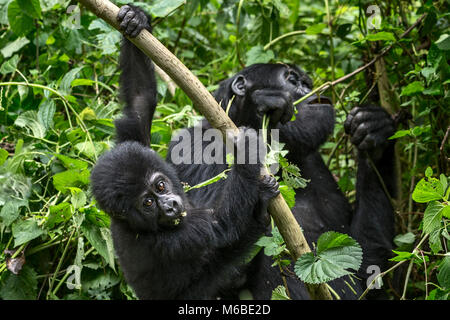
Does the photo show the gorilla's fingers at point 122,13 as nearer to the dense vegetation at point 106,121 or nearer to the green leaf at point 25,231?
the dense vegetation at point 106,121

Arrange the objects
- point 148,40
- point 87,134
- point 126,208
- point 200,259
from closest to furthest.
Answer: point 148,40, point 126,208, point 200,259, point 87,134

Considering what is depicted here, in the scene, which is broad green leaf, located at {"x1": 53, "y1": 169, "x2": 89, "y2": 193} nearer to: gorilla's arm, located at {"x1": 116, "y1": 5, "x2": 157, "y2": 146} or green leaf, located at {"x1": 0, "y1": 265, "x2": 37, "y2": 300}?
gorilla's arm, located at {"x1": 116, "y1": 5, "x2": 157, "y2": 146}

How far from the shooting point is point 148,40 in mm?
2582

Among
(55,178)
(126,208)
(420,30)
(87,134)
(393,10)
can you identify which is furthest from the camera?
(393,10)

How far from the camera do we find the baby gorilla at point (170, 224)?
279 cm

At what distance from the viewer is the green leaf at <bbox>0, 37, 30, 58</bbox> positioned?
14.7 feet

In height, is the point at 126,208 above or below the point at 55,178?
below

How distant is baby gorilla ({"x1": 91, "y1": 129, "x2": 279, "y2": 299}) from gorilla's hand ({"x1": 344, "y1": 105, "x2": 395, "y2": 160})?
48.9 inches

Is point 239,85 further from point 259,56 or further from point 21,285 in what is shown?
point 21,285

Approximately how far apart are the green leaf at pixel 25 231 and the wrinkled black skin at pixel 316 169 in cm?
89

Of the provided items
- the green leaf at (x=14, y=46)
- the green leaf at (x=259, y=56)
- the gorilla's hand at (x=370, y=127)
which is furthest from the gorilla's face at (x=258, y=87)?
the green leaf at (x=14, y=46)

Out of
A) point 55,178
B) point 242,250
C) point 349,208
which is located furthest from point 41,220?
point 349,208
